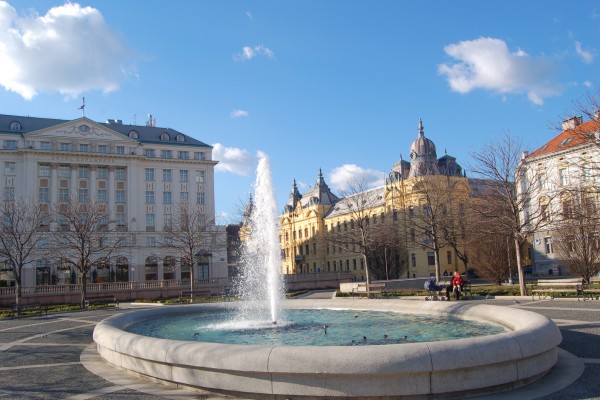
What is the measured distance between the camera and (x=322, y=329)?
50.9ft

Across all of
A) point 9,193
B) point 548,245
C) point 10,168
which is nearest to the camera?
point 548,245

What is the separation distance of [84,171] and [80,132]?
5.35 meters

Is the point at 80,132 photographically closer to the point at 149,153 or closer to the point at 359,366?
the point at 149,153

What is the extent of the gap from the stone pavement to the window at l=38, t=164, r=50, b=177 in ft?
184

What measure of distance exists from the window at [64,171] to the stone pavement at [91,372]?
5622cm

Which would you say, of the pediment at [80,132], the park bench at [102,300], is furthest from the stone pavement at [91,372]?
the pediment at [80,132]

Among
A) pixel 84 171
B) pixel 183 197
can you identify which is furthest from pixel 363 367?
pixel 183 197

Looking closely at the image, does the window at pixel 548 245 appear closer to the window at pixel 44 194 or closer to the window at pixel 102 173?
the window at pixel 102 173

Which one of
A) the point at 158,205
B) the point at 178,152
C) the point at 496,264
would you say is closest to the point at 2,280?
the point at 158,205

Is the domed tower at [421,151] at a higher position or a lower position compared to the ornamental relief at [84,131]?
lower

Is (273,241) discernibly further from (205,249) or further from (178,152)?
(178,152)

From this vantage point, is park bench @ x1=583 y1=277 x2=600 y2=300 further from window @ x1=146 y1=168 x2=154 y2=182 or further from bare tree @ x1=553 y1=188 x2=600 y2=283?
window @ x1=146 y1=168 x2=154 y2=182

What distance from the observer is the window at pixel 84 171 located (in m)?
71.0

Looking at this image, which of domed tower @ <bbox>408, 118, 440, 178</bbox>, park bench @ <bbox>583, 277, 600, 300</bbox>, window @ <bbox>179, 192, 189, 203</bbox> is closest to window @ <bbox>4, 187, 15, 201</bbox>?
window @ <bbox>179, 192, 189, 203</bbox>
